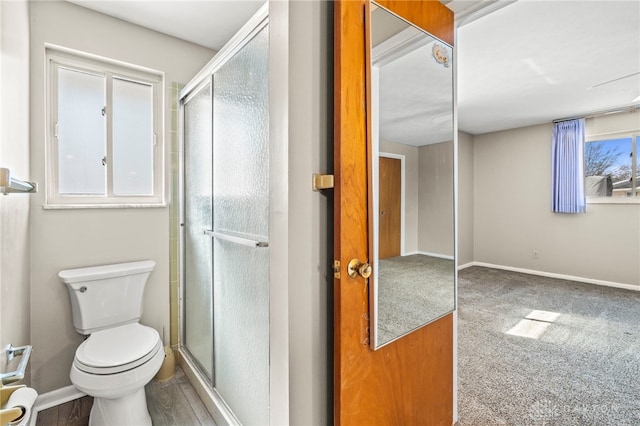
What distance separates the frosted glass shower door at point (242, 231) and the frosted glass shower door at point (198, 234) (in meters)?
0.11

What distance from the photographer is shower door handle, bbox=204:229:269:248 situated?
4.31ft

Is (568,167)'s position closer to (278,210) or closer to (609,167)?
(609,167)

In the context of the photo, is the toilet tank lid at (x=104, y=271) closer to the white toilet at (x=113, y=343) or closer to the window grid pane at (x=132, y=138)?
the white toilet at (x=113, y=343)

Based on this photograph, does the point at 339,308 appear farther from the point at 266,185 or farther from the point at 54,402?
the point at 54,402

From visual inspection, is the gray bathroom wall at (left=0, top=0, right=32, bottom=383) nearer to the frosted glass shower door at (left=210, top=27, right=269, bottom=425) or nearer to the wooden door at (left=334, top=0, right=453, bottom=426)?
the frosted glass shower door at (left=210, top=27, right=269, bottom=425)

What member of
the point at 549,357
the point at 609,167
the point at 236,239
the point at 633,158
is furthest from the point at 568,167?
the point at 236,239

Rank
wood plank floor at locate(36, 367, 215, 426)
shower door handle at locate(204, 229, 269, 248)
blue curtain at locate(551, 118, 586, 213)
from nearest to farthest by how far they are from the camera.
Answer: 1. shower door handle at locate(204, 229, 269, 248)
2. wood plank floor at locate(36, 367, 215, 426)
3. blue curtain at locate(551, 118, 586, 213)

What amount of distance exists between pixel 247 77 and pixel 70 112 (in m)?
1.36

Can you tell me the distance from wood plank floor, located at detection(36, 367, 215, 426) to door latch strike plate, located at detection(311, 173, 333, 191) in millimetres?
1517

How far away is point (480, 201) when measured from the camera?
5562mm

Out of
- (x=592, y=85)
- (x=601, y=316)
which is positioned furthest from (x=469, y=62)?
(x=601, y=316)

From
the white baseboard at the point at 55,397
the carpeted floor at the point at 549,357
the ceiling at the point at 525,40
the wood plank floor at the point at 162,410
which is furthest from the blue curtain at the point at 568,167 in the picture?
the white baseboard at the point at 55,397

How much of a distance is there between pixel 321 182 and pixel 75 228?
5.81ft

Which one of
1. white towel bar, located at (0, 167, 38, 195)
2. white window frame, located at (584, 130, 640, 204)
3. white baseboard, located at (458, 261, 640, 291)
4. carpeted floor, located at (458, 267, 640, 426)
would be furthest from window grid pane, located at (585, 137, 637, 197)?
white towel bar, located at (0, 167, 38, 195)
